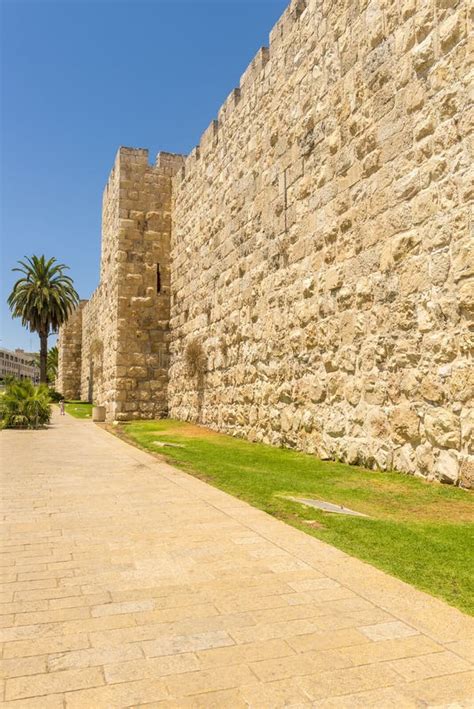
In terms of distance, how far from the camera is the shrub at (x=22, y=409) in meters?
16.9

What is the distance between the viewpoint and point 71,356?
143 ft

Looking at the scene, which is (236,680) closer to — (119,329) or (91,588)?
(91,588)

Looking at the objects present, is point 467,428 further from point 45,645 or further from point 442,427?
point 45,645

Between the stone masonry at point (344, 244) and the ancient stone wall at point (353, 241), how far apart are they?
0.09 ft

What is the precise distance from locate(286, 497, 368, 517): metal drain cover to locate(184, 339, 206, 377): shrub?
9.41m

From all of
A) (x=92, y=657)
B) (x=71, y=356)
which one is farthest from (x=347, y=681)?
(x=71, y=356)

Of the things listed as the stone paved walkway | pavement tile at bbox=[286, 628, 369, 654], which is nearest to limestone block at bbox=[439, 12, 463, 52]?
the stone paved walkway

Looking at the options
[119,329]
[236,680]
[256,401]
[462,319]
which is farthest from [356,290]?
[119,329]

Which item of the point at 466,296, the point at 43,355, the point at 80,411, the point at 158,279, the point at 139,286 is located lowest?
the point at 80,411

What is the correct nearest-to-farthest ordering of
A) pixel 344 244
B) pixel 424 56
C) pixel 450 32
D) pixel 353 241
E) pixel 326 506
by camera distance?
pixel 326 506
pixel 450 32
pixel 424 56
pixel 353 241
pixel 344 244

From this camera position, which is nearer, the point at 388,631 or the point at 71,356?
the point at 388,631

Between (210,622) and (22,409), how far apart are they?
15443 mm

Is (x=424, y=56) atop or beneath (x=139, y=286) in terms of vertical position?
atop

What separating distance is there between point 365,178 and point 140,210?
12065 millimetres
